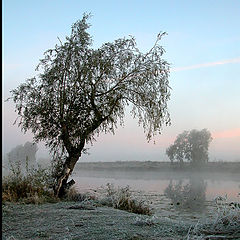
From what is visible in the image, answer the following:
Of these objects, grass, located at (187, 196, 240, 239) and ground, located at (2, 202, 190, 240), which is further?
ground, located at (2, 202, 190, 240)

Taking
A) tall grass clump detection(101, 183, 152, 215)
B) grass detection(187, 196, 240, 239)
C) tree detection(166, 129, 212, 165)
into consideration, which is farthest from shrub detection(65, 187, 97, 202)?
tree detection(166, 129, 212, 165)

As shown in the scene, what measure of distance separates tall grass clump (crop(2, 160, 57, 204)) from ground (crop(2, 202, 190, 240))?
99.4 inches

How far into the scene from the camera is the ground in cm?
502

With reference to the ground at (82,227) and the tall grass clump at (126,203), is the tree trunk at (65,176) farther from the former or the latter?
the ground at (82,227)

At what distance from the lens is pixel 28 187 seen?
35.3 ft

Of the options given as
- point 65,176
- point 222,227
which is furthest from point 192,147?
point 222,227

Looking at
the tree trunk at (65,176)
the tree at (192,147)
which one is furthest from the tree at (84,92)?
the tree at (192,147)

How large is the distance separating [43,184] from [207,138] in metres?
31.2

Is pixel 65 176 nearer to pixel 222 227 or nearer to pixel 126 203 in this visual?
pixel 126 203

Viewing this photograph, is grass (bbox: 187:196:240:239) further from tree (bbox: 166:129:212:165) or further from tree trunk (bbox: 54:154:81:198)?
tree (bbox: 166:129:212:165)

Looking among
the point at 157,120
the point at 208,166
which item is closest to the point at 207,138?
the point at 208,166

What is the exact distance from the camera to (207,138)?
39.8 metres

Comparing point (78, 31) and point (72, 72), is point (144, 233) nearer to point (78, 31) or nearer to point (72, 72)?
point (72, 72)

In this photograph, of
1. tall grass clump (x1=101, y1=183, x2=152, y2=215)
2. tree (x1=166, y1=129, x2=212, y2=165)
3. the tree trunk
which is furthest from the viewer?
tree (x1=166, y1=129, x2=212, y2=165)
